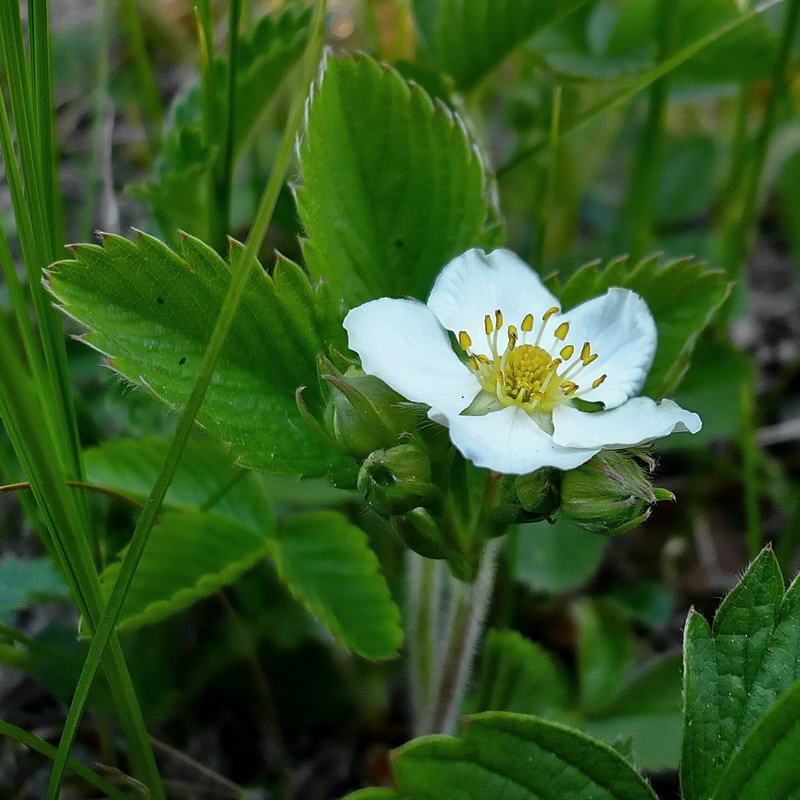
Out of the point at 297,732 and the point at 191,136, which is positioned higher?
the point at 191,136

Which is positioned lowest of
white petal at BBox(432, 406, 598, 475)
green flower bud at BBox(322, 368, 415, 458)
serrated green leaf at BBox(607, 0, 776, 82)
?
white petal at BBox(432, 406, 598, 475)

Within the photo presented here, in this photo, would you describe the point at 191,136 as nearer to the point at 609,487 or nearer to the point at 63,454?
the point at 63,454

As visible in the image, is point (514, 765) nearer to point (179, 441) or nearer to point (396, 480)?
point (396, 480)

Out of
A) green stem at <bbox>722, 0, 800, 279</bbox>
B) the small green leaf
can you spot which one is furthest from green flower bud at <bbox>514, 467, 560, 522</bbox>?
green stem at <bbox>722, 0, 800, 279</bbox>

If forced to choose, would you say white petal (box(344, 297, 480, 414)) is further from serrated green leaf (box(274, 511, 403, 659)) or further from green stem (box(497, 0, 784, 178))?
green stem (box(497, 0, 784, 178))

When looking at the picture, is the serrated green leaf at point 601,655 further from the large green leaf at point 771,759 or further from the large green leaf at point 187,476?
the large green leaf at point 771,759

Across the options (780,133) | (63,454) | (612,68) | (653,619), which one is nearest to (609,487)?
(63,454)

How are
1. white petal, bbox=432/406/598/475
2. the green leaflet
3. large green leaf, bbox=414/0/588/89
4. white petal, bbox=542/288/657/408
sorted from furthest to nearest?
1. large green leaf, bbox=414/0/588/89
2. the green leaflet
3. white petal, bbox=542/288/657/408
4. white petal, bbox=432/406/598/475
